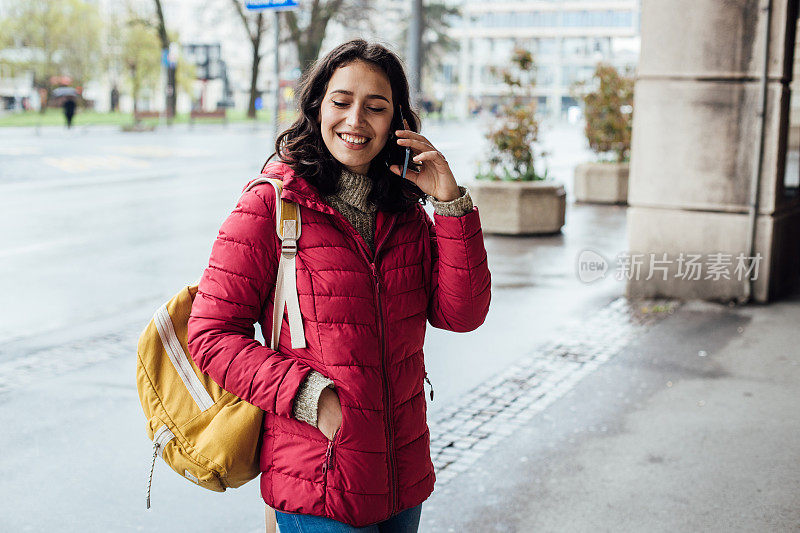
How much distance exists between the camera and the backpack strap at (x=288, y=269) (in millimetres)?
2371

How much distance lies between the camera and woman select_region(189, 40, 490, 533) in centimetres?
233

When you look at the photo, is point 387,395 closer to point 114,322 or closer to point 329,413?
point 329,413

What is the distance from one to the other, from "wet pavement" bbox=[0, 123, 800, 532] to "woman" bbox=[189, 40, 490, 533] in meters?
1.87

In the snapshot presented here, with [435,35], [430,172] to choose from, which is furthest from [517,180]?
[435,35]

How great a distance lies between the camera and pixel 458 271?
8.44ft

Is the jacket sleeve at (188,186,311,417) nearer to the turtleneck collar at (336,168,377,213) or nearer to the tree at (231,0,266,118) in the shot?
the turtleneck collar at (336,168,377,213)

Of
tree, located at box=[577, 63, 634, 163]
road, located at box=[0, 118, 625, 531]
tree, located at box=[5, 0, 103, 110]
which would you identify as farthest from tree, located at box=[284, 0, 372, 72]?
tree, located at box=[577, 63, 634, 163]

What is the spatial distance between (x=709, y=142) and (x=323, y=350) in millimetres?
6832

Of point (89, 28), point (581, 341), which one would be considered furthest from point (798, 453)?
point (89, 28)

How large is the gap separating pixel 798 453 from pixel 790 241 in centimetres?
440

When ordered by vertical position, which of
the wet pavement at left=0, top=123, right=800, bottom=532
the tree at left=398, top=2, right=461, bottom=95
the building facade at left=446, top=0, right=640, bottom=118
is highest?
the building facade at left=446, top=0, right=640, bottom=118

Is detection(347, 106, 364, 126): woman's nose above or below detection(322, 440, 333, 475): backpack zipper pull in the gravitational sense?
above

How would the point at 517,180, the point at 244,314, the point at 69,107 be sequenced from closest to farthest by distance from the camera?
the point at 244,314
the point at 517,180
the point at 69,107

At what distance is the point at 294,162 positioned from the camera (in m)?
2.48
